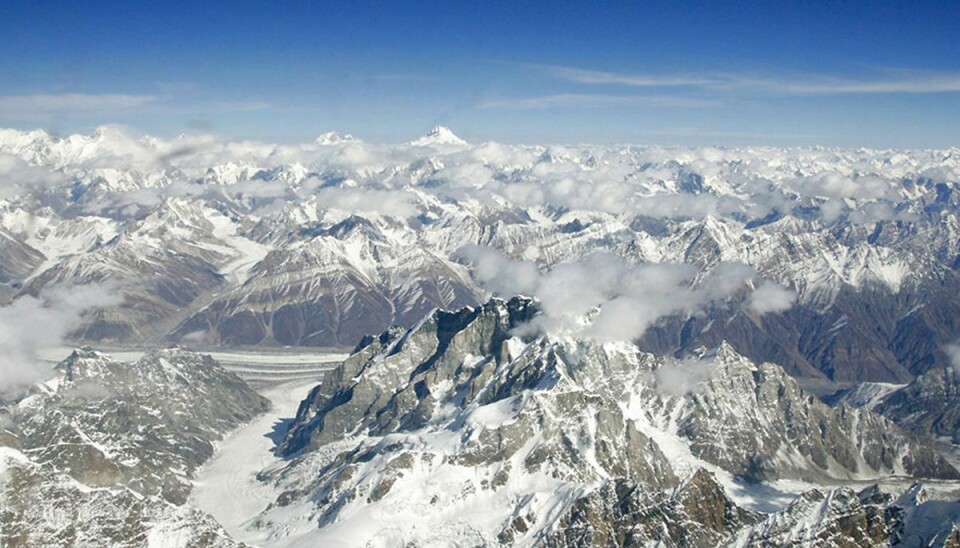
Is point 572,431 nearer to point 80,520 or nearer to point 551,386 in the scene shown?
point 551,386

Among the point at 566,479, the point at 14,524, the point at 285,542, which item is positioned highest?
the point at 14,524

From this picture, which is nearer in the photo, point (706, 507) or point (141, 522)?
point (141, 522)

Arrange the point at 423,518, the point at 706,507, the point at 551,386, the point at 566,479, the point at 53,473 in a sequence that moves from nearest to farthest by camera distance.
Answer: the point at 53,473
the point at 706,507
the point at 423,518
the point at 566,479
the point at 551,386

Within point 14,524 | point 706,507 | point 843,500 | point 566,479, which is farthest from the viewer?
point 566,479

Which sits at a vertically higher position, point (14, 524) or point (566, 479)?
point (14, 524)

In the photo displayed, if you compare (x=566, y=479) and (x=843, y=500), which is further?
(x=566, y=479)

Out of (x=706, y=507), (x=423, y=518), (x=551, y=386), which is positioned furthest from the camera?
(x=551, y=386)

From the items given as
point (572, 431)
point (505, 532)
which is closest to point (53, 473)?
point (505, 532)

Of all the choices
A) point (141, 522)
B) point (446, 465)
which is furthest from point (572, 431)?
point (141, 522)

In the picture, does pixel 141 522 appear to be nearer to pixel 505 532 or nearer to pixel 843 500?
pixel 505 532
